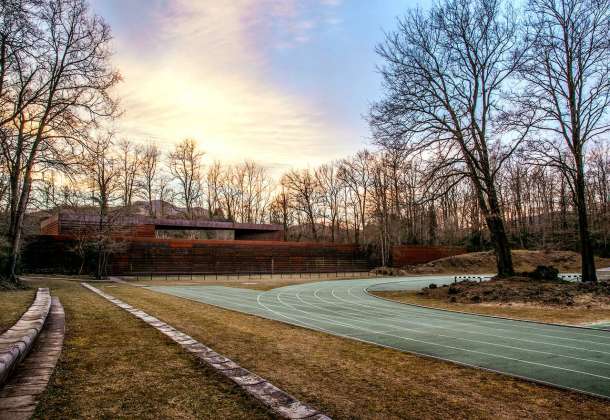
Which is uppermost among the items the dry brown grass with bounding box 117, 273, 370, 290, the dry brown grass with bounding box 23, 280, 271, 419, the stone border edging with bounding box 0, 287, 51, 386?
the stone border edging with bounding box 0, 287, 51, 386

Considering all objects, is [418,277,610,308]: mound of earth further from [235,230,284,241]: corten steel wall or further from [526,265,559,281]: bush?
[235,230,284,241]: corten steel wall

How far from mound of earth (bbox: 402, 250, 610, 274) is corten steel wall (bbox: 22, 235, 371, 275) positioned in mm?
9070

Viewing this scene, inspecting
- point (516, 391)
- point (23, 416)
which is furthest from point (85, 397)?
point (516, 391)

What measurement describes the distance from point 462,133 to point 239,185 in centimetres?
5289

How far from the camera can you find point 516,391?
5.32m

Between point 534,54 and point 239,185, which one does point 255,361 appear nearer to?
point 534,54

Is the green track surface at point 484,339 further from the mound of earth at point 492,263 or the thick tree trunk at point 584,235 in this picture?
the mound of earth at point 492,263

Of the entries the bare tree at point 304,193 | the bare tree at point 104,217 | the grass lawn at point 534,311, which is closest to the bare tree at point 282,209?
the bare tree at point 304,193

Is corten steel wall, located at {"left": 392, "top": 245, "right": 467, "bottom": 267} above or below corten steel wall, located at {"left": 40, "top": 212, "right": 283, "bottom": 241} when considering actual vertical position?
below

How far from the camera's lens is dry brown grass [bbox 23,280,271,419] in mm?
3859

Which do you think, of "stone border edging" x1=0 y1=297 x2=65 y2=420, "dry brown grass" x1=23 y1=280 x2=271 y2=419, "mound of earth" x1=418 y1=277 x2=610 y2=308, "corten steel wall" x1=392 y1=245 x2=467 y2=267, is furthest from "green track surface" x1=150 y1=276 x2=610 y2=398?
"corten steel wall" x1=392 y1=245 x2=467 y2=267

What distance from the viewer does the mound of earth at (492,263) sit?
4622cm

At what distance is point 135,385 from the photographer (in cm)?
466

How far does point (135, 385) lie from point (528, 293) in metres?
16.9
